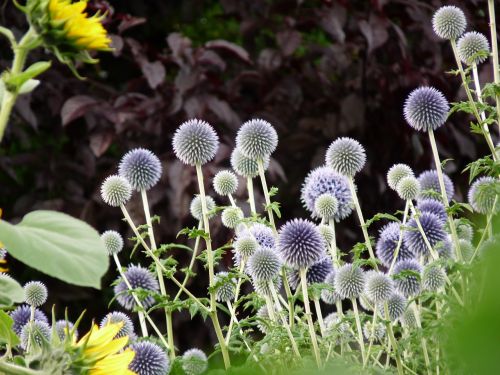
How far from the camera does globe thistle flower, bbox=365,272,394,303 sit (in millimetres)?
1340

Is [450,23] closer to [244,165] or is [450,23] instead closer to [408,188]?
[408,188]

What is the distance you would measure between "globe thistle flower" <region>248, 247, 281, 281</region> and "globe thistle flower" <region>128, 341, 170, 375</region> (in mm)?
202

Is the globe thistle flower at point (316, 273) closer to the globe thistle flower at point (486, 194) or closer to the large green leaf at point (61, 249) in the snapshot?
the globe thistle flower at point (486, 194)

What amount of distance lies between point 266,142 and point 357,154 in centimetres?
20

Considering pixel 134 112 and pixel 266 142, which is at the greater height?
pixel 134 112

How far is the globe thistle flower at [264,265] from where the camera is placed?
1.32 meters

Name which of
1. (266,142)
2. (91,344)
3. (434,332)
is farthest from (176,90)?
(91,344)

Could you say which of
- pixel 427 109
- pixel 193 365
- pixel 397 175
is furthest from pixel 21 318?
pixel 427 109

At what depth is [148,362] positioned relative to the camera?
4.08ft

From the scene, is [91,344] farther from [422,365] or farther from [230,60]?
[230,60]

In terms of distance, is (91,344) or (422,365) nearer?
(91,344)

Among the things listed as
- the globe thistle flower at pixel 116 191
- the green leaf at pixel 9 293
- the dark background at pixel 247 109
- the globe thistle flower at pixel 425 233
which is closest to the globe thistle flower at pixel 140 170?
the globe thistle flower at pixel 116 191

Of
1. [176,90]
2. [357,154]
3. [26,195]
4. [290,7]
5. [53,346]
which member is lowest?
[53,346]

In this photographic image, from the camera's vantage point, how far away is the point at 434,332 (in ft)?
3.93
